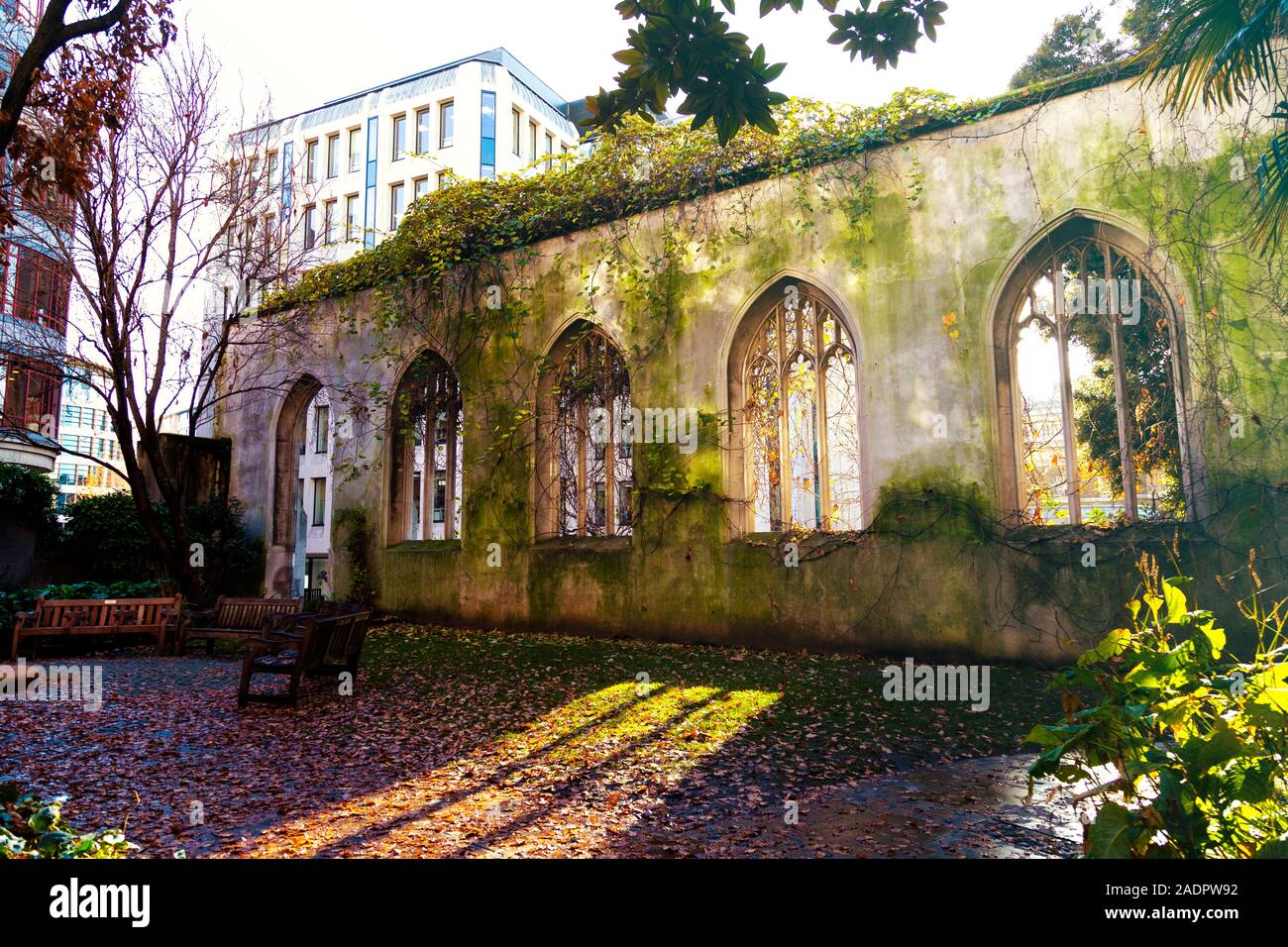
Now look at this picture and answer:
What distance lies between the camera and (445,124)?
125ft

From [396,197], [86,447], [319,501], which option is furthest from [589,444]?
[86,447]

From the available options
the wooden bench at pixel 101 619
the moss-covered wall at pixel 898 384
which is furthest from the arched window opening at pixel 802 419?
the wooden bench at pixel 101 619

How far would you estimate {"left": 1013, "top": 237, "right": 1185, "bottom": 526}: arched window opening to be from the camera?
7.77m

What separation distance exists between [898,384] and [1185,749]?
731 centimetres

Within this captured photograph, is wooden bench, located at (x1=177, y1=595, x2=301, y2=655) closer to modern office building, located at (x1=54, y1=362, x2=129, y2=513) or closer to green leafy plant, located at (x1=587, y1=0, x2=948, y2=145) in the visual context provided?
green leafy plant, located at (x1=587, y1=0, x2=948, y2=145)

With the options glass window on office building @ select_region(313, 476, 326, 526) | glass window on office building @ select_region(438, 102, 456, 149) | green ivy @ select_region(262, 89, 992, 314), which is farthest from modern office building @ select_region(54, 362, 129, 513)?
green ivy @ select_region(262, 89, 992, 314)

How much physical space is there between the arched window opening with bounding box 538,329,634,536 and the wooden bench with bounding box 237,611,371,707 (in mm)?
4206

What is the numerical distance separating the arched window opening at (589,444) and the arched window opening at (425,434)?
7.19 feet

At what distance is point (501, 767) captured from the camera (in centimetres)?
478

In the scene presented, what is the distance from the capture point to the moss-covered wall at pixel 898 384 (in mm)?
7297

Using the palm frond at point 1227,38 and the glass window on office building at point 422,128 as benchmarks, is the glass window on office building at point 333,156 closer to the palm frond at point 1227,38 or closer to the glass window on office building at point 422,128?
the glass window on office building at point 422,128

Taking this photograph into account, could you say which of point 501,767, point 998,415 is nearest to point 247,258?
point 501,767
